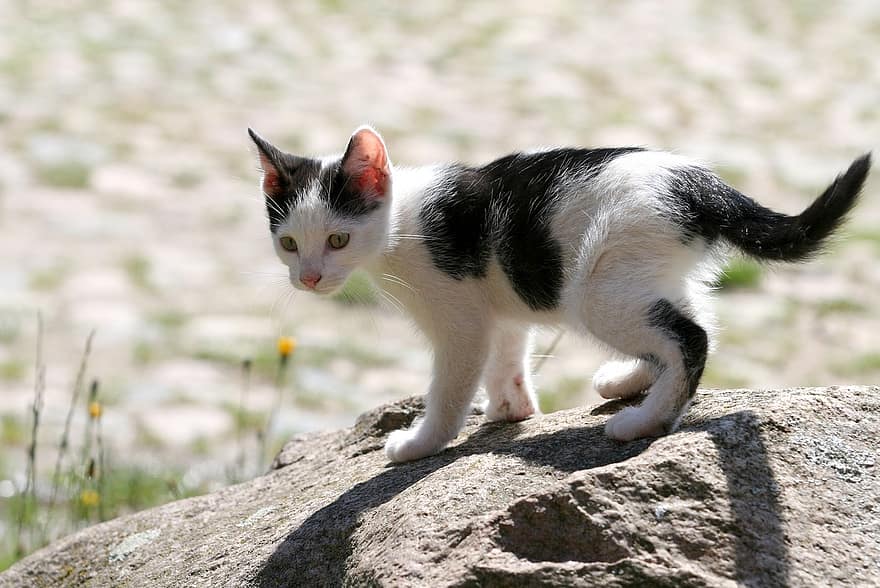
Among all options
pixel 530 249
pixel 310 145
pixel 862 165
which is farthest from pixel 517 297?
pixel 310 145

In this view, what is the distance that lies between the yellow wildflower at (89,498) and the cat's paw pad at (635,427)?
78.0 inches

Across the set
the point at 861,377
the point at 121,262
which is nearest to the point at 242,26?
the point at 121,262

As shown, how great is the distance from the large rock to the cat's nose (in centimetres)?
55

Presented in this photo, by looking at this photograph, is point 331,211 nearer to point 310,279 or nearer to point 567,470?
point 310,279

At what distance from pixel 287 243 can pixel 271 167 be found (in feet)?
0.81

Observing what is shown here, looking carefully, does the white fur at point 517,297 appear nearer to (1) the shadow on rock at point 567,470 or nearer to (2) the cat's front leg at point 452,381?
(2) the cat's front leg at point 452,381

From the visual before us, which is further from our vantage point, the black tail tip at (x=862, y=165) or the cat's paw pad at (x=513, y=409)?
the cat's paw pad at (x=513, y=409)

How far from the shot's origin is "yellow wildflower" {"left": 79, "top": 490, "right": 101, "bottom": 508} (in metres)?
3.85

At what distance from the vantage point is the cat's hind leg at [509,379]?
3375mm

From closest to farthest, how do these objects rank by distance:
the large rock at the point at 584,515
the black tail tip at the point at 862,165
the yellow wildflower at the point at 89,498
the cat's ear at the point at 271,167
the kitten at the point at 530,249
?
the large rock at the point at 584,515 → the black tail tip at the point at 862,165 → the kitten at the point at 530,249 → the cat's ear at the point at 271,167 → the yellow wildflower at the point at 89,498

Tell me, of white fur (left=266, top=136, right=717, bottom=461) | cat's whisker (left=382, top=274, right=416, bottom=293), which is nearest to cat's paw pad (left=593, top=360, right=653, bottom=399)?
white fur (left=266, top=136, right=717, bottom=461)

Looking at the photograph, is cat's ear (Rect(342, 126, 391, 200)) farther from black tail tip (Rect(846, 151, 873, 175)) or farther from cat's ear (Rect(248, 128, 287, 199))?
black tail tip (Rect(846, 151, 873, 175))

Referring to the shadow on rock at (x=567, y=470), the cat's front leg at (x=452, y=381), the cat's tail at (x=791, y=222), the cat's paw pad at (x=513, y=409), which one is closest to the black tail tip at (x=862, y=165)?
the cat's tail at (x=791, y=222)

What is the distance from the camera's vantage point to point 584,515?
2203mm
